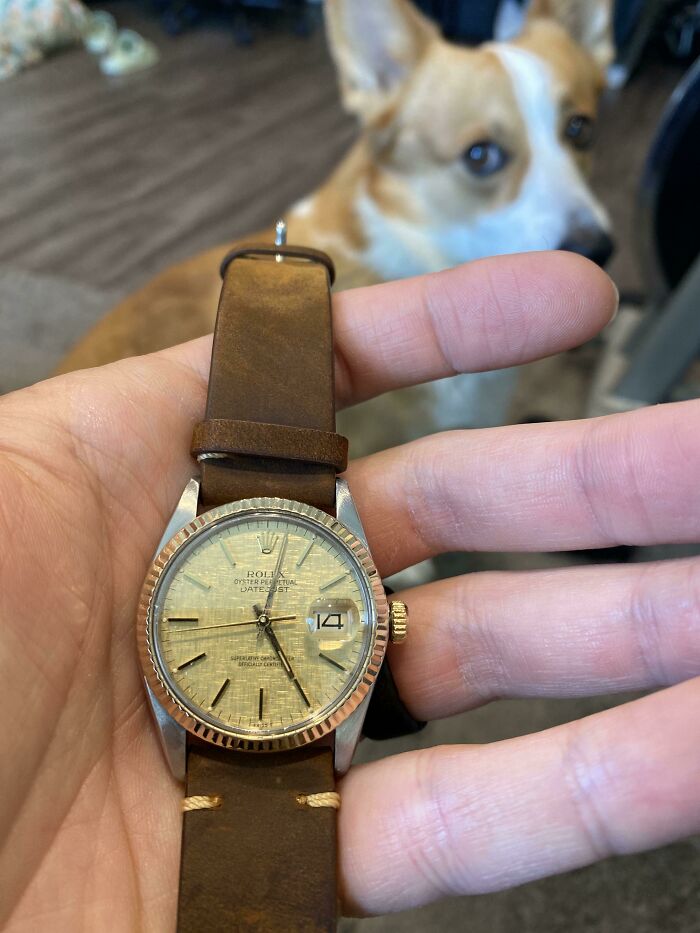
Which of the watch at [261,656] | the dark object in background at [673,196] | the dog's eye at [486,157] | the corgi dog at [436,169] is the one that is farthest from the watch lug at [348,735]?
the dark object in background at [673,196]

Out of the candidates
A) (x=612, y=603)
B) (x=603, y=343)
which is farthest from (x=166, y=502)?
(x=603, y=343)

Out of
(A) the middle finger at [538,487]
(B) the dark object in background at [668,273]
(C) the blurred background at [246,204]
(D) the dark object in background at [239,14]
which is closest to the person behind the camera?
(A) the middle finger at [538,487]

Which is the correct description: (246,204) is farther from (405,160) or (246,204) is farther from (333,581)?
(333,581)

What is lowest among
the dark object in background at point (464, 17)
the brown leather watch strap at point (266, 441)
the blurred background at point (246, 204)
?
the blurred background at point (246, 204)

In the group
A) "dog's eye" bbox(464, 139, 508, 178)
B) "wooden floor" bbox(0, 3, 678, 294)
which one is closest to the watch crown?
"dog's eye" bbox(464, 139, 508, 178)

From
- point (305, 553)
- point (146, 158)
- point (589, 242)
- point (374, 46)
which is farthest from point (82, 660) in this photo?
point (146, 158)

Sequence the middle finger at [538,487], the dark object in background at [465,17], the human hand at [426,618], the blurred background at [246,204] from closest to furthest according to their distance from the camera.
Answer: the human hand at [426,618] < the middle finger at [538,487] < the blurred background at [246,204] < the dark object in background at [465,17]

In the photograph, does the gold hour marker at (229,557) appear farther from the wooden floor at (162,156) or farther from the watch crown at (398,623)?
the wooden floor at (162,156)
